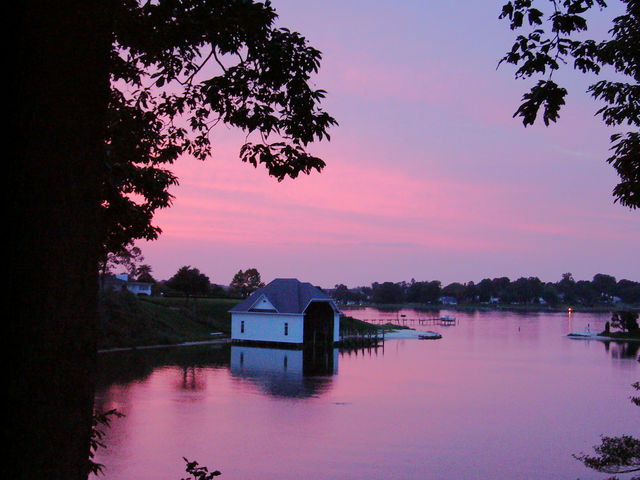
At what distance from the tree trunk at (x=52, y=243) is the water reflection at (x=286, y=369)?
2975 cm

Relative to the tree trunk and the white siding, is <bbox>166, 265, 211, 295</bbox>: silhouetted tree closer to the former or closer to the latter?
the white siding

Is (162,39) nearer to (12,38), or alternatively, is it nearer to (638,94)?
(12,38)

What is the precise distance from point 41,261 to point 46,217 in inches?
7.9

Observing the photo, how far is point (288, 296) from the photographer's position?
59125mm

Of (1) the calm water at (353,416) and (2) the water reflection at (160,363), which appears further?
(2) the water reflection at (160,363)

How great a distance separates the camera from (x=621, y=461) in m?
12.5

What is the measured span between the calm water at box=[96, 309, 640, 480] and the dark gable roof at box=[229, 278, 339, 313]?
824 centimetres

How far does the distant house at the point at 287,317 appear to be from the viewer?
189 feet

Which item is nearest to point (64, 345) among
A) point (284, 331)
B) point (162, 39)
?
point (162, 39)

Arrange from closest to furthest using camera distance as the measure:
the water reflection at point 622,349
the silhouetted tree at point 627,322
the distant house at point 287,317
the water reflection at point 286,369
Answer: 1. the water reflection at point 286,369
2. the distant house at point 287,317
3. the water reflection at point 622,349
4. the silhouetted tree at point 627,322

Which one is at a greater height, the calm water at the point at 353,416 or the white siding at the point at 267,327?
the white siding at the point at 267,327

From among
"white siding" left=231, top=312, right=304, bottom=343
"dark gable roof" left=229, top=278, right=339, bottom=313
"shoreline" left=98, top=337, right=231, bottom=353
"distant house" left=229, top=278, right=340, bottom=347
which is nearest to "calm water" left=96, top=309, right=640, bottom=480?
"shoreline" left=98, top=337, right=231, bottom=353

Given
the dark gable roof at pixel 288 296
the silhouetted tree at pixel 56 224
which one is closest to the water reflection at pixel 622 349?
the dark gable roof at pixel 288 296

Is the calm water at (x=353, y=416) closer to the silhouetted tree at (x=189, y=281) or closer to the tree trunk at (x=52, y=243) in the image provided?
the tree trunk at (x=52, y=243)
